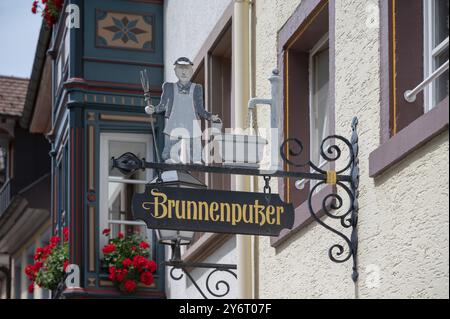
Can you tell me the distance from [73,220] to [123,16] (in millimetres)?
2533

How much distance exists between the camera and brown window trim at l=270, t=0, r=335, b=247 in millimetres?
9195

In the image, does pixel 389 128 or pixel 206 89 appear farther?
pixel 206 89

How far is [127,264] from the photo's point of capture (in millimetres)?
15008

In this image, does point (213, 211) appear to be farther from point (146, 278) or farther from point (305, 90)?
point (146, 278)

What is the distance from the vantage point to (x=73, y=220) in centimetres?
1512

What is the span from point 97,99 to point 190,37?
1584 mm

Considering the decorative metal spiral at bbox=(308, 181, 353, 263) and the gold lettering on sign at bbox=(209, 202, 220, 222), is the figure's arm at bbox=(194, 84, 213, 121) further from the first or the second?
the gold lettering on sign at bbox=(209, 202, 220, 222)

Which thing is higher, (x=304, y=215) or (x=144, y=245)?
(x=144, y=245)

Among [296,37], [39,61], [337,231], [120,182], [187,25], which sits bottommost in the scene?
[337,231]

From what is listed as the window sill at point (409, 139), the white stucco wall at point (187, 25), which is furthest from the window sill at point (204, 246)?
the window sill at point (409, 139)

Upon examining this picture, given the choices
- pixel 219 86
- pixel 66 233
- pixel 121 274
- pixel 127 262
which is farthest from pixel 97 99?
pixel 219 86

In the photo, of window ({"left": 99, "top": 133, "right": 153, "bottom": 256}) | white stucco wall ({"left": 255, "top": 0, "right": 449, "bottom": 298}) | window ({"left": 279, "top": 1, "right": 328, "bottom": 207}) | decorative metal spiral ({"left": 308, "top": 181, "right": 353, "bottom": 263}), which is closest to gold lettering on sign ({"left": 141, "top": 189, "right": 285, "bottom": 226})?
decorative metal spiral ({"left": 308, "top": 181, "right": 353, "bottom": 263})

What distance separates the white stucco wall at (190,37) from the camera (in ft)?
41.4

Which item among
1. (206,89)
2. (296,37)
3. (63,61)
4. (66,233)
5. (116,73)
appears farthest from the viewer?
(63,61)
